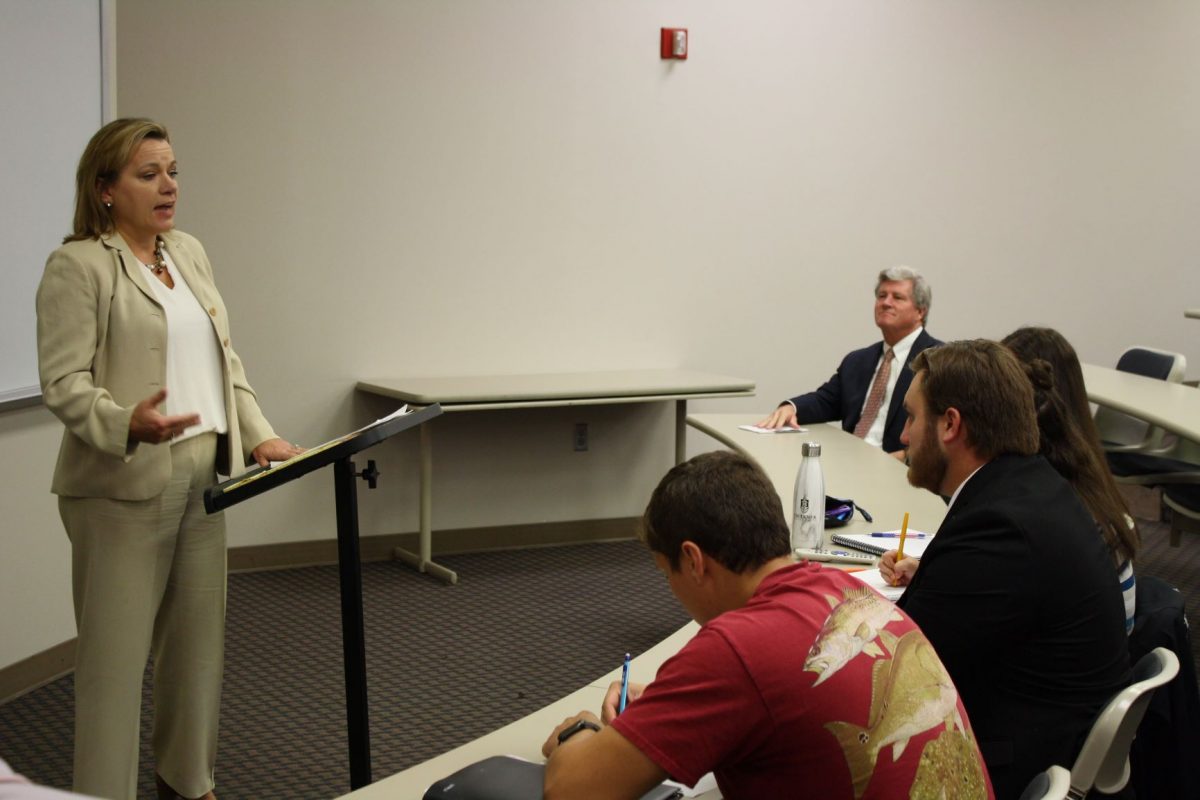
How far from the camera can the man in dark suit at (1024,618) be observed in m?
2.04

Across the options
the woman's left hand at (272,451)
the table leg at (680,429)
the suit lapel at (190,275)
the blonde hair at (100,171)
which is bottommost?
the table leg at (680,429)

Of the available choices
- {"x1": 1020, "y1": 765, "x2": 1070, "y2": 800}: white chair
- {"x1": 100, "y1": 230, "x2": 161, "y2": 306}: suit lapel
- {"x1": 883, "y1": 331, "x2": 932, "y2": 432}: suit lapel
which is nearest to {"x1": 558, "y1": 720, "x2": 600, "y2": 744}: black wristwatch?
{"x1": 1020, "y1": 765, "x2": 1070, "y2": 800}: white chair

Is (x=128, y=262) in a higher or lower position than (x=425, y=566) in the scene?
higher

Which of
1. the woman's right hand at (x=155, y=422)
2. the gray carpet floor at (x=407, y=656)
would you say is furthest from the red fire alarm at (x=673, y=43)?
the woman's right hand at (x=155, y=422)

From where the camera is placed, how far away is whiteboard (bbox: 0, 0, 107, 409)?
3.54m

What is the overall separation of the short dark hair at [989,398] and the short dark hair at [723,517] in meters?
0.74

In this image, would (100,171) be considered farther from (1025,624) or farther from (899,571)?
(1025,624)

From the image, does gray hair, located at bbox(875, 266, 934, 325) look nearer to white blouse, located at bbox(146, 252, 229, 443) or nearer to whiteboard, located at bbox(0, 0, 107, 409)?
white blouse, located at bbox(146, 252, 229, 443)


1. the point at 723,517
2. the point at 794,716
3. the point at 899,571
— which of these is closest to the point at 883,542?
the point at 899,571

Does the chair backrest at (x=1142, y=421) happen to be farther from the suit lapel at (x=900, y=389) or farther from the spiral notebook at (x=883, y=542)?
the spiral notebook at (x=883, y=542)

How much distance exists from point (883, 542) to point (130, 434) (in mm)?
1725

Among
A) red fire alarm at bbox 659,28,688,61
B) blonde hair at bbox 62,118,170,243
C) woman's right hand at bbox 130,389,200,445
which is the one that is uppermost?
red fire alarm at bbox 659,28,688,61

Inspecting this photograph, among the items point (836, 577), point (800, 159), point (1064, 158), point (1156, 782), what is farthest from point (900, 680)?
point (1064, 158)

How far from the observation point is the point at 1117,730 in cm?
193
